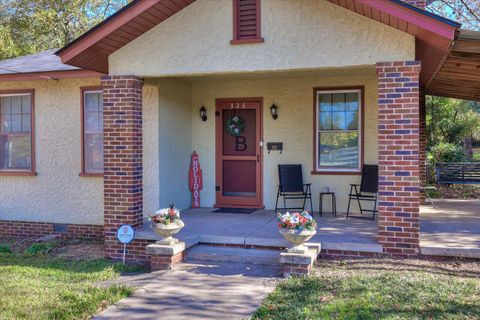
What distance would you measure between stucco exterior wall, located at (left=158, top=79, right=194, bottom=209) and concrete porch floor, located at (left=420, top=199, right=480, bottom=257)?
4406mm

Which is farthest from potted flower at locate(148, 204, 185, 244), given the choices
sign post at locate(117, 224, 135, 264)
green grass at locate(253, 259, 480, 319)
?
green grass at locate(253, 259, 480, 319)

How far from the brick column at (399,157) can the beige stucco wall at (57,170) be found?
5.14 meters

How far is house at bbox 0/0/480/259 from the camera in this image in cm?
594

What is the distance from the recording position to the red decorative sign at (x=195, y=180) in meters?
9.38

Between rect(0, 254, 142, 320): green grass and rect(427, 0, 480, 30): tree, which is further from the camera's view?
rect(427, 0, 480, 30): tree

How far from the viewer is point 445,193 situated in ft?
45.1

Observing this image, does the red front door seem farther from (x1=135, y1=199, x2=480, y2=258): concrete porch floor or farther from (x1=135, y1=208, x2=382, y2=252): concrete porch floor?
(x1=135, y1=208, x2=382, y2=252): concrete porch floor

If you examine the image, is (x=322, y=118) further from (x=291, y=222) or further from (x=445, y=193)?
(x=445, y=193)

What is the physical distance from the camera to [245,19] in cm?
646

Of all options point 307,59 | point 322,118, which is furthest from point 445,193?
point 307,59

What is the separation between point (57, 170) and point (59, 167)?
71mm

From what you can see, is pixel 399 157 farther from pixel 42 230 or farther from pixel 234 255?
pixel 42 230

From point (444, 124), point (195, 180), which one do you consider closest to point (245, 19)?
point (195, 180)

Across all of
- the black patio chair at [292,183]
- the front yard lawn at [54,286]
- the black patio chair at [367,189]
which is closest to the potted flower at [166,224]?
the front yard lawn at [54,286]
